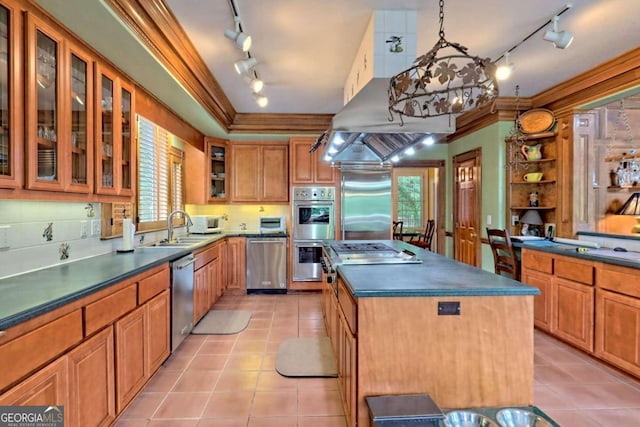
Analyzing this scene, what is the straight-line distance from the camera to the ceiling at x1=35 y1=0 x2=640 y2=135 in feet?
7.29

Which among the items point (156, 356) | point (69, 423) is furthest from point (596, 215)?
point (69, 423)

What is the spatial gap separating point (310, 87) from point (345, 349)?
2.93 metres

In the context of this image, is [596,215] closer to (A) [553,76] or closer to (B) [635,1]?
(A) [553,76]

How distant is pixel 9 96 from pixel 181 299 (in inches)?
76.1

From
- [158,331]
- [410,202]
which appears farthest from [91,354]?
[410,202]

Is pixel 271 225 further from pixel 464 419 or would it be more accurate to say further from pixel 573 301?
pixel 464 419

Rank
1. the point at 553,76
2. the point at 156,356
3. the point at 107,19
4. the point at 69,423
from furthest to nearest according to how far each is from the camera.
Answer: the point at 553,76 → the point at 156,356 → the point at 107,19 → the point at 69,423

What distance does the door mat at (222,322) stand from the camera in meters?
3.46

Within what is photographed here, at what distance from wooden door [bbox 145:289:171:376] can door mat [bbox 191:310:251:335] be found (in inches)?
30.8

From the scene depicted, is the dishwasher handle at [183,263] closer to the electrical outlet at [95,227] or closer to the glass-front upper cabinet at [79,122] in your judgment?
the electrical outlet at [95,227]

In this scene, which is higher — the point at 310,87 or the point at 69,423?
the point at 310,87

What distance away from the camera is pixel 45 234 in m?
2.13

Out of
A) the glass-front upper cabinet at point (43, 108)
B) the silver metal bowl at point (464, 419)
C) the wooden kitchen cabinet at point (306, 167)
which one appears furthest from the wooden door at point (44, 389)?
the wooden kitchen cabinet at point (306, 167)

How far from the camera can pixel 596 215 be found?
3795 mm
